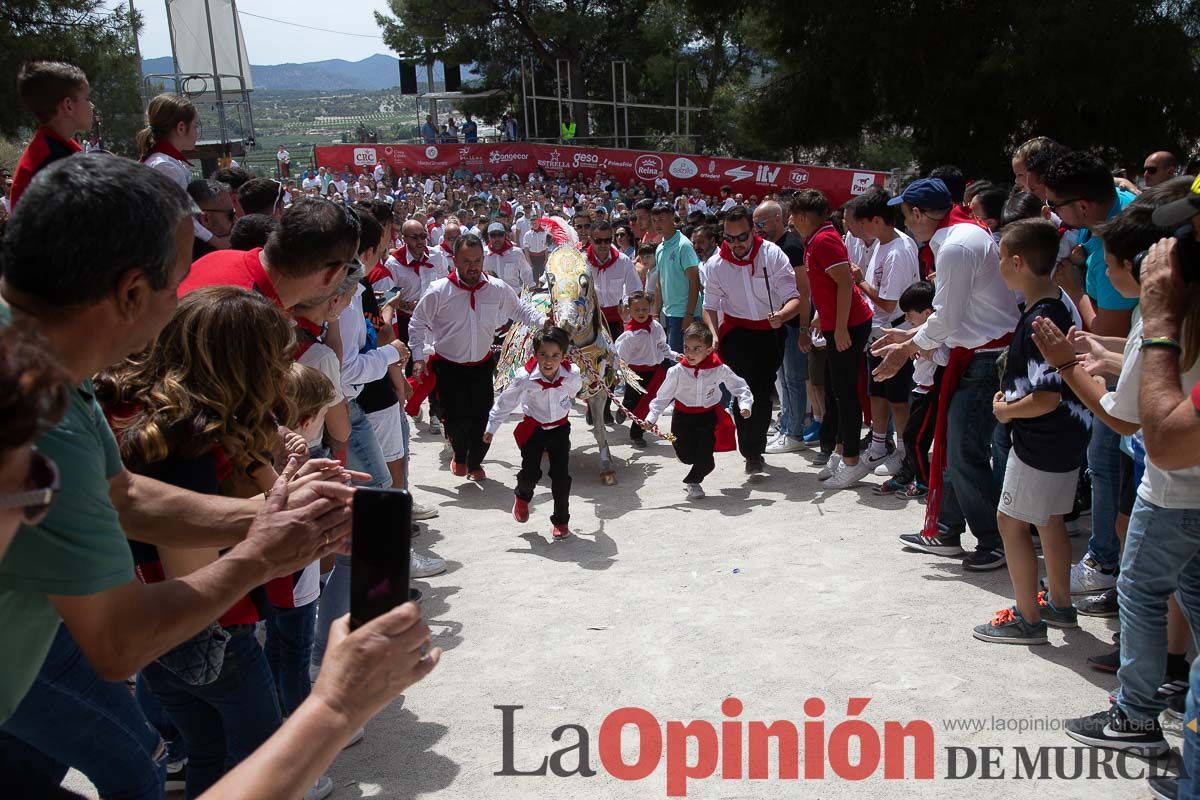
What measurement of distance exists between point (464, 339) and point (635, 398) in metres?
2.24

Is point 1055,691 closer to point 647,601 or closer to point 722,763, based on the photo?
point 722,763

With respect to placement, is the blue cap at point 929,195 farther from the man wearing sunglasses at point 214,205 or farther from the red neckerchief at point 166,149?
the red neckerchief at point 166,149

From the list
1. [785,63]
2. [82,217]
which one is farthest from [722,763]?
[785,63]

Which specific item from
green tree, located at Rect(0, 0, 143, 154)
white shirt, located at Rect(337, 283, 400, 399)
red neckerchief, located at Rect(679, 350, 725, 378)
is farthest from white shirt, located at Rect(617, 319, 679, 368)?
green tree, located at Rect(0, 0, 143, 154)

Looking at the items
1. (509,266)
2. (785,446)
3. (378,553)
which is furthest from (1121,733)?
(509,266)

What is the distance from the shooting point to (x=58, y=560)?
1.71m

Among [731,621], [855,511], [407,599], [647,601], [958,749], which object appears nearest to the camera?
[407,599]

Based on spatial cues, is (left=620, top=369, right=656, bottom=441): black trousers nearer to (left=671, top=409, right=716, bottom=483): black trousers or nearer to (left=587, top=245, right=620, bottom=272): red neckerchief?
(left=671, top=409, right=716, bottom=483): black trousers

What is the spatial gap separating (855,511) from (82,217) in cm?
548

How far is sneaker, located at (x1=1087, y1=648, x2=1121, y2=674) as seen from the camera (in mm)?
4086

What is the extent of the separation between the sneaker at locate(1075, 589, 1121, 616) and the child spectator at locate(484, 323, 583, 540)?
10.1 feet

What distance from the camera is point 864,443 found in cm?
770

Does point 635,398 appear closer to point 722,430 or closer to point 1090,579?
point 722,430

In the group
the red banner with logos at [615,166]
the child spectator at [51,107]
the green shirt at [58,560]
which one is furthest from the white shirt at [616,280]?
the red banner with logos at [615,166]
